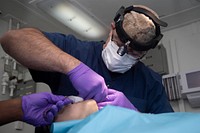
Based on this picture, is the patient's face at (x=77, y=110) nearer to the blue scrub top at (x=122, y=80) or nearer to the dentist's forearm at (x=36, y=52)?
the dentist's forearm at (x=36, y=52)

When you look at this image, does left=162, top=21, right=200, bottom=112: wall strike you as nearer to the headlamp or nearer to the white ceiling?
the white ceiling

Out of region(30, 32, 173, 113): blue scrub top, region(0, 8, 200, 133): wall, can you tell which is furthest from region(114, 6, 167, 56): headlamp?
region(0, 8, 200, 133): wall

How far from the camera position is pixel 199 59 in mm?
2596

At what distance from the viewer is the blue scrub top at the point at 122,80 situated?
132cm

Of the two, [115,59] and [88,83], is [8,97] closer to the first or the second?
[115,59]

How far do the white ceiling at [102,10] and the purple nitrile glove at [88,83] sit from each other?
154cm

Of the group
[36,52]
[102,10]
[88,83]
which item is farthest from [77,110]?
[102,10]

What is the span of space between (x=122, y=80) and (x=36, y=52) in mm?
532

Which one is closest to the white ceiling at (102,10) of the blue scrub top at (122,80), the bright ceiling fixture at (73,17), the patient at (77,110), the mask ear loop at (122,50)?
the bright ceiling fixture at (73,17)

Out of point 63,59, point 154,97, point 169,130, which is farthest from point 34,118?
point 154,97

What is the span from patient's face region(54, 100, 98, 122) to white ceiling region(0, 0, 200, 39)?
174cm

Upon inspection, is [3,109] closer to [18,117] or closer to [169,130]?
[18,117]

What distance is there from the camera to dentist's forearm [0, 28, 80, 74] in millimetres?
991

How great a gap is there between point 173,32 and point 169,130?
257cm
